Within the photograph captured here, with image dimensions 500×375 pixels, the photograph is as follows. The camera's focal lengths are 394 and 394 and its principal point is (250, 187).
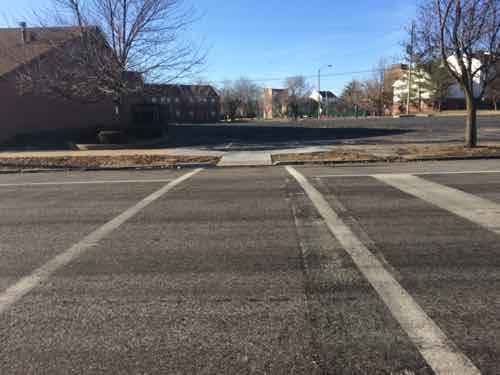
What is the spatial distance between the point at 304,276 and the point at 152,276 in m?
1.61

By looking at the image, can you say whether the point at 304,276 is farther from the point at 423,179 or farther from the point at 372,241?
the point at 423,179

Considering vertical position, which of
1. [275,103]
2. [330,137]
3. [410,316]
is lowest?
[410,316]

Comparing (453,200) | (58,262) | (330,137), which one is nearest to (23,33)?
(330,137)

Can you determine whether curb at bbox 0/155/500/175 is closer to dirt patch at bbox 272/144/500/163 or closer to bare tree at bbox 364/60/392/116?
dirt patch at bbox 272/144/500/163

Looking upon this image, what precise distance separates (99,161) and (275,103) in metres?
→ 112

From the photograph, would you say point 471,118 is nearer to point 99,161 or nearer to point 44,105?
point 99,161

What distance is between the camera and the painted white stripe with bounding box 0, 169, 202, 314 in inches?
148

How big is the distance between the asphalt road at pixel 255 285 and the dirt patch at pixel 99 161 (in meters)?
6.94

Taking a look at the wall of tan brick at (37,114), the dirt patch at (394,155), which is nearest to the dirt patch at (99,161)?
the dirt patch at (394,155)

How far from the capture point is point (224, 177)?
37.6 feet

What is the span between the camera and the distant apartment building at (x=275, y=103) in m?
119

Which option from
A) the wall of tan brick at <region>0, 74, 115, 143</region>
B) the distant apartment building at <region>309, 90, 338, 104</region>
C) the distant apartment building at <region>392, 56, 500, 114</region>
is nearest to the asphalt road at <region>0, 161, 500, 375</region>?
the wall of tan brick at <region>0, 74, 115, 143</region>

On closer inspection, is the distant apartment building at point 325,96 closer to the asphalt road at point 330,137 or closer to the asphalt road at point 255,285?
the asphalt road at point 330,137

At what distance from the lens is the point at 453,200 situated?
24.3ft
